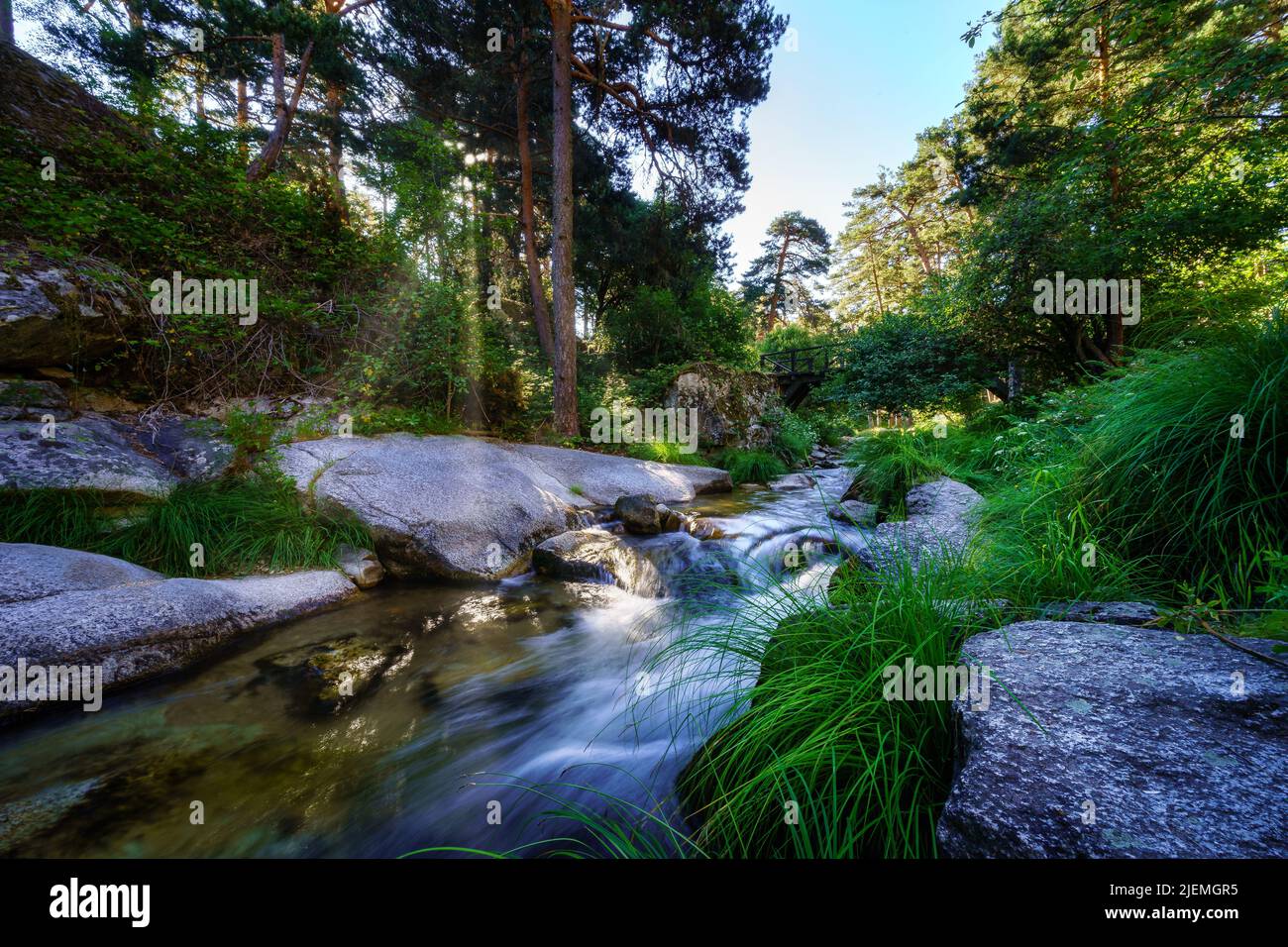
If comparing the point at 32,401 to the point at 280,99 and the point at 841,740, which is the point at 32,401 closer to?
the point at 841,740

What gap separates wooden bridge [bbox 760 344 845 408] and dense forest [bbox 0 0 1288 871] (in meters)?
3.47

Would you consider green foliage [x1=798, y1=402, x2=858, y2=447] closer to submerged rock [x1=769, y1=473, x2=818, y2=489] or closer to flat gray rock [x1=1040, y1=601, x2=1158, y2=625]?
submerged rock [x1=769, y1=473, x2=818, y2=489]

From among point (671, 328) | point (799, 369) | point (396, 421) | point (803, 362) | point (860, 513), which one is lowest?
point (860, 513)

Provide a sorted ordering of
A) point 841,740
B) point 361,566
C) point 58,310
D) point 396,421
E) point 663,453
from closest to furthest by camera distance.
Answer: point 841,740 → point 361,566 → point 58,310 → point 396,421 → point 663,453

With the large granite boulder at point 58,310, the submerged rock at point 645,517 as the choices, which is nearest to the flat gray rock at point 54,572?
the large granite boulder at point 58,310

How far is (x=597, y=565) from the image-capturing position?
16.8 feet

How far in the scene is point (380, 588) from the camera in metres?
4.64

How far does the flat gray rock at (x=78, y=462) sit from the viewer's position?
13.0 ft

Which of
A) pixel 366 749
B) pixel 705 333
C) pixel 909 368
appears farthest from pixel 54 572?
pixel 705 333

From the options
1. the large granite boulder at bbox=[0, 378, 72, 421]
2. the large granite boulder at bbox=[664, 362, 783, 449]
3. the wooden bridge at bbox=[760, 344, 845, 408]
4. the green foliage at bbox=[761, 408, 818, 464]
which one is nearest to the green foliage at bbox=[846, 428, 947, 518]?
the large granite boulder at bbox=[664, 362, 783, 449]
